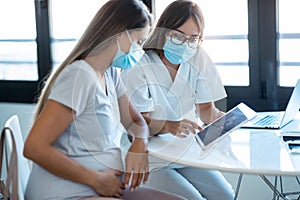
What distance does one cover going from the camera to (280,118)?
2350 mm

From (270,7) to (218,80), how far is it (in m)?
0.63

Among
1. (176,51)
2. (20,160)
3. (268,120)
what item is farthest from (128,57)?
(268,120)

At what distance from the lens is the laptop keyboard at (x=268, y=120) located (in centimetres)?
228

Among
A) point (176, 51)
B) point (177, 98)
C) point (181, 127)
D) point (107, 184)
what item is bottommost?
point (107, 184)

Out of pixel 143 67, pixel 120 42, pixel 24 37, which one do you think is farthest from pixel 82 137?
pixel 24 37

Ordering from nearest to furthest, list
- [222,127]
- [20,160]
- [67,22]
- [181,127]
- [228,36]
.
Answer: [20,160] → [222,127] → [181,127] → [228,36] → [67,22]

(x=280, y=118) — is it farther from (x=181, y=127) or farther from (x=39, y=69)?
(x=39, y=69)

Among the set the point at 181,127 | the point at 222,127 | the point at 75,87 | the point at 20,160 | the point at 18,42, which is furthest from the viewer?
the point at 18,42

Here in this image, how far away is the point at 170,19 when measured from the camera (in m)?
2.16

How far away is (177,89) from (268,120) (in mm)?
461

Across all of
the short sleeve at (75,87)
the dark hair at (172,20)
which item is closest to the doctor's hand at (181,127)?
the dark hair at (172,20)

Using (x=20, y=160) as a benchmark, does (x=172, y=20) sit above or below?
above

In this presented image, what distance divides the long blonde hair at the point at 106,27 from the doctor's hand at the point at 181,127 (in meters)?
0.52

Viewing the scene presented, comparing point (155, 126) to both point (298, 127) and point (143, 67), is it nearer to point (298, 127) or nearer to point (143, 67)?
point (143, 67)
